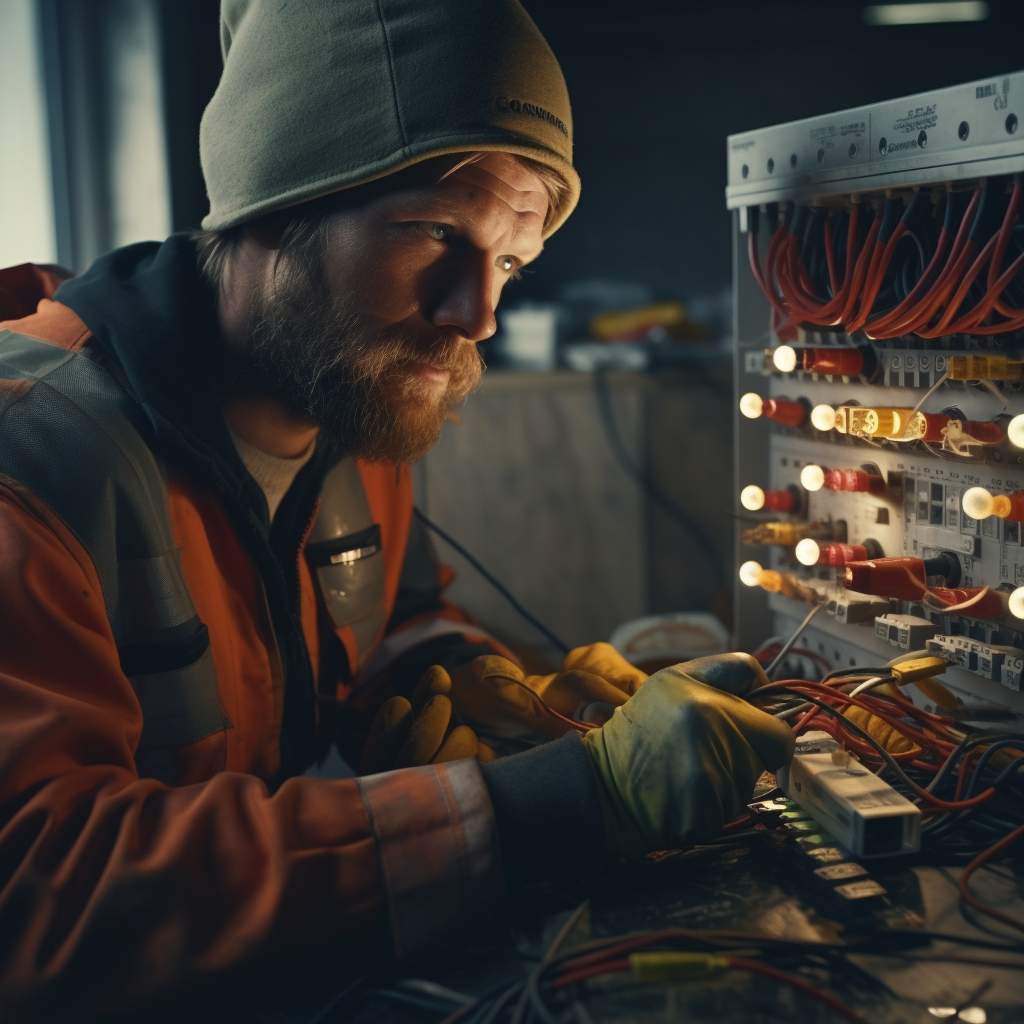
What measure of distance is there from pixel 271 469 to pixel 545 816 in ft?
2.05

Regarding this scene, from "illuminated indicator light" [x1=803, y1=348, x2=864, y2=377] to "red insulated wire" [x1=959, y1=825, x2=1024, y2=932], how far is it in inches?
18.7

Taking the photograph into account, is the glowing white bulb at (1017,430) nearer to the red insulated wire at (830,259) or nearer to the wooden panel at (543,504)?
the red insulated wire at (830,259)

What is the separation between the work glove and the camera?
0.94 metres

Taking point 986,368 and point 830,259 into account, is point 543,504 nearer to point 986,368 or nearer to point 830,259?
point 830,259

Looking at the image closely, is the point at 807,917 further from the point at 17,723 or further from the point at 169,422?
the point at 169,422

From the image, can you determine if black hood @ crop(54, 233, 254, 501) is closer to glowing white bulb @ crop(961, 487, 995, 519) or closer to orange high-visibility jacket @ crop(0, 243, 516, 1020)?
orange high-visibility jacket @ crop(0, 243, 516, 1020)

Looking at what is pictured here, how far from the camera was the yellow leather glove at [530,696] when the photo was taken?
1009 mm

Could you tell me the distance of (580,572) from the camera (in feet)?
8.39

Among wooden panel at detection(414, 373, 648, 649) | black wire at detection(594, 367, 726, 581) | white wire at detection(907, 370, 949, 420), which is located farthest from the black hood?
black wire at detection(594, 367, 726, 581)

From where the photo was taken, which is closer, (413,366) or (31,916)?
(31,916)

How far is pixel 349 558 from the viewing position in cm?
125

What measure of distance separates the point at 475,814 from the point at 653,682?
0.19 m

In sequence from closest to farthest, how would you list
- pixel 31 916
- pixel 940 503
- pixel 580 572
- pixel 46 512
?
pixel 31 916 → pixel 46 512 → pixel 940 503 → pixel 580 572

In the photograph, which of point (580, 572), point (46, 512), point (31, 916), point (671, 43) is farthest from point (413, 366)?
point (671, 43)
